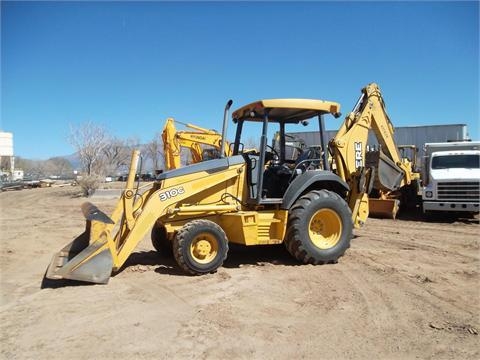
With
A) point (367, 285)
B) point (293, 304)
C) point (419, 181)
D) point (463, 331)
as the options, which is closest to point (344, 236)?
point (367, 285)

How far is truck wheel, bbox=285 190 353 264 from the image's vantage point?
683 centimetres

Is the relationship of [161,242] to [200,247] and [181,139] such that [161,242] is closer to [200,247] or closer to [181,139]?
[200,247]

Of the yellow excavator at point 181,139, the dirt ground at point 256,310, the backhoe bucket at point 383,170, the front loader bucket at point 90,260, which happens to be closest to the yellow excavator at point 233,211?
the front loader bucket at point 90,260

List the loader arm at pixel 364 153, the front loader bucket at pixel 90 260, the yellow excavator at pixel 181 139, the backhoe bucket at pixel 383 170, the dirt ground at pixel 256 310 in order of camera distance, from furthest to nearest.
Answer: the yellow excavator at pixel 181 139, the backhoe bucket at pixel 383 170, the loader arm at pixel 364 153, the front loader bucket at pixel 90 260, the dirt ground at pixel 256 310

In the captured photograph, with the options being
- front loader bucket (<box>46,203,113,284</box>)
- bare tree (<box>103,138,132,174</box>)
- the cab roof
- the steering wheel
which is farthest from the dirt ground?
bare tree (<box>103,138,132,174</box>)

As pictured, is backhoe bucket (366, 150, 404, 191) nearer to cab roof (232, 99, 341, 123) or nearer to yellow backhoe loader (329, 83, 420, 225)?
yellow backhoe loader (329, 83, 420, 225)

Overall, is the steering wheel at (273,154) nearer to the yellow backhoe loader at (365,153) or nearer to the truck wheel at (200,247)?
the yellow backhoe loader at (365,153)

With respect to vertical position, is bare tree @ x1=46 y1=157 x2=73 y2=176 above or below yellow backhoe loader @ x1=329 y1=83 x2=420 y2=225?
above

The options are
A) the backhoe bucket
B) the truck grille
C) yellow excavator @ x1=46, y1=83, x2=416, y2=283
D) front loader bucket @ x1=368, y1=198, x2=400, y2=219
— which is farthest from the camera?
front loader bucket @ x1=368, y1=198, x2=400, y2=219

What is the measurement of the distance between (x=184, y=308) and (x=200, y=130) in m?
11.6

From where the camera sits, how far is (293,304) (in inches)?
203

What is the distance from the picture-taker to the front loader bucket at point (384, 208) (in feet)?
42.5

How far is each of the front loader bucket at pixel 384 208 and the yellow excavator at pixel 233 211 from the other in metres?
5.44

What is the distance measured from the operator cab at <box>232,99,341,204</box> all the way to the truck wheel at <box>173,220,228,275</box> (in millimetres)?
923
